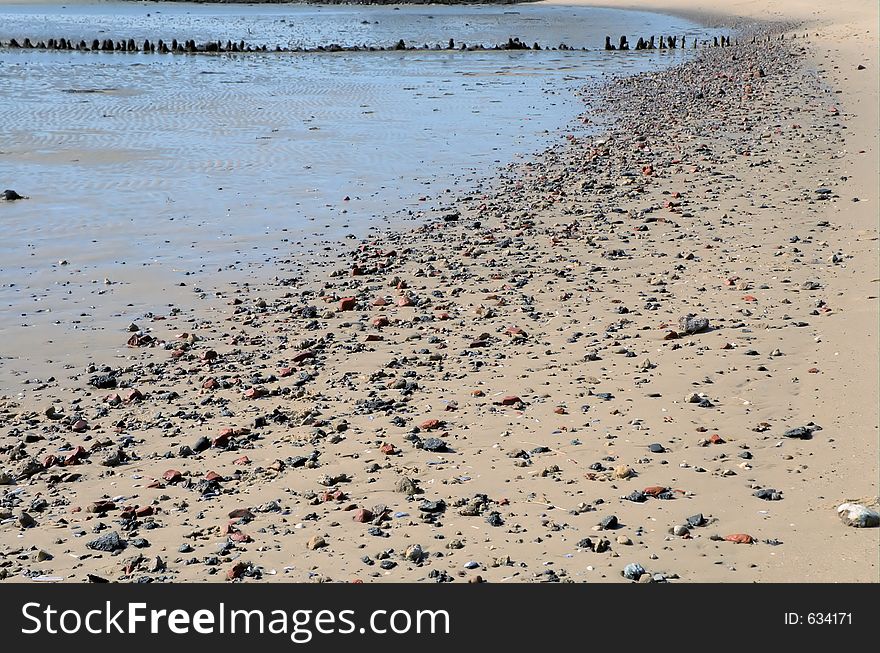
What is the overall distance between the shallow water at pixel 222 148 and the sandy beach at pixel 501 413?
119 centimetres

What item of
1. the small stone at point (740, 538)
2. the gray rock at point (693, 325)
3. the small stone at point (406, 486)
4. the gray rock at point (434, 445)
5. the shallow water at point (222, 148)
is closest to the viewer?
the small stone at point (740, 538)

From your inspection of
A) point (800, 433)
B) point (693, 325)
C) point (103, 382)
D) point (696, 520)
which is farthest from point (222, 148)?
point (696, 520)

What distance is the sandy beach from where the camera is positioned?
17.6ft

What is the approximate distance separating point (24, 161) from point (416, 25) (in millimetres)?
54114

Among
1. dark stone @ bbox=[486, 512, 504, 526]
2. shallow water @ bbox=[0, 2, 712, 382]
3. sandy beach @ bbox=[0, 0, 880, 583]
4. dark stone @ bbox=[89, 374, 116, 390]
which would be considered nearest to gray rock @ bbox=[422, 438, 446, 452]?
sandy beach @ bbox=[0, 0, 880, 583]

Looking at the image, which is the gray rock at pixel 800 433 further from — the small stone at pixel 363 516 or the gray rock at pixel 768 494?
the small stone at pixel 363 516

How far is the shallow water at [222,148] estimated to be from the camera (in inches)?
489

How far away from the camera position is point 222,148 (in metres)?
20.3

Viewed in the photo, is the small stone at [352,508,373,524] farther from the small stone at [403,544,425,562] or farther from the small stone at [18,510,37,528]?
the small stone at [18,510,37,528]

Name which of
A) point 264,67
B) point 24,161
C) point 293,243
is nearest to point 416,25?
point 264,67

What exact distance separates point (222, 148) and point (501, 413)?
14336mm

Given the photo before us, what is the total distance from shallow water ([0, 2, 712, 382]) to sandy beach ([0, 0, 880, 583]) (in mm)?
1188

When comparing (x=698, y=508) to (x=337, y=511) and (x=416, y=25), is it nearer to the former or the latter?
(x=337, y=511)

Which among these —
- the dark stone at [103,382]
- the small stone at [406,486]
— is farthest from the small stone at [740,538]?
the dark stone at [103,382]
